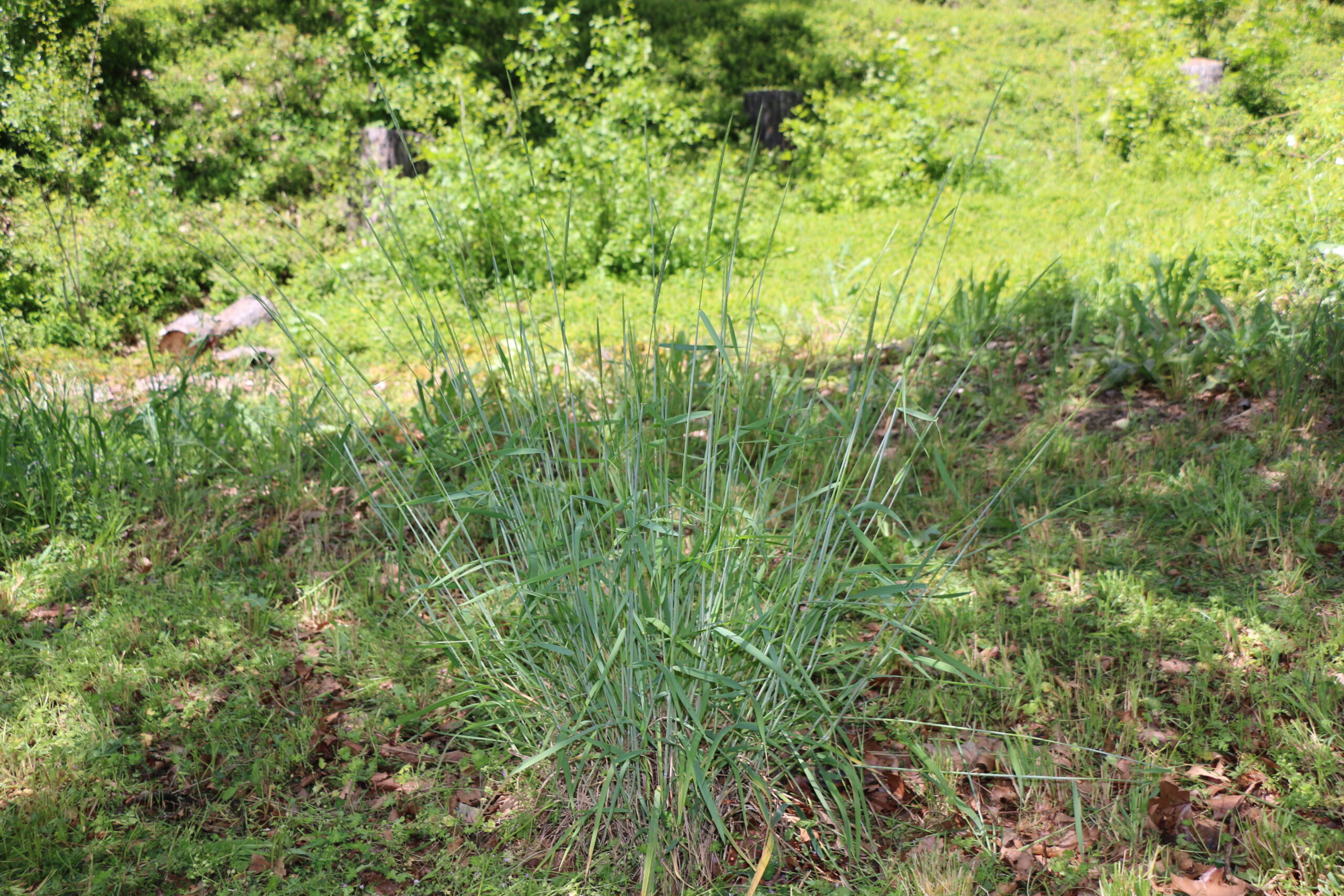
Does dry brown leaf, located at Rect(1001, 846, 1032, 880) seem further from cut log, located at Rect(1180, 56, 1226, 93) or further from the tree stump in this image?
cut log, located at Rect(1180, 56, 1226, 93)

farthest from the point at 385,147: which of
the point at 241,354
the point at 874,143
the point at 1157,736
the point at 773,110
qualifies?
the point at 1157,736

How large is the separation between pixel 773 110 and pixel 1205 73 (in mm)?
4287

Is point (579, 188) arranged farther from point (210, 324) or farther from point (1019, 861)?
point (1019, 861)

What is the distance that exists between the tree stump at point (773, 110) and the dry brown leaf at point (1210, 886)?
29.7 ft

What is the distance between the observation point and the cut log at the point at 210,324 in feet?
20.8

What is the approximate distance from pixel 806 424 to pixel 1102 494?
1.54 m

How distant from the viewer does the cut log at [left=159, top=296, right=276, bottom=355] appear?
634 centimetres

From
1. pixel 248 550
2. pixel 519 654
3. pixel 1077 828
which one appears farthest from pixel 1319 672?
pixel 248 550

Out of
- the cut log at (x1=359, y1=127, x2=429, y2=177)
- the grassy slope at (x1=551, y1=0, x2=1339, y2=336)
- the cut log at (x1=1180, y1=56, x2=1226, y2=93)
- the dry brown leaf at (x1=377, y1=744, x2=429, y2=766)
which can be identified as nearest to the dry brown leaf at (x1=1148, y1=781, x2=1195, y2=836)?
the grassy slope at (x1=551, y1=0, x2=1339, y2=336)

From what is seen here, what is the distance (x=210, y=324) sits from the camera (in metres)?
7.03

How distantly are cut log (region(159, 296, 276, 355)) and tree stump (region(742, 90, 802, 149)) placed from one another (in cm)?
563

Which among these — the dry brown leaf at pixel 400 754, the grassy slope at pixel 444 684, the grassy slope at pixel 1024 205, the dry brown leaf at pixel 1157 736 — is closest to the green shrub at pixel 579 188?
the grassy slope at pixel 1024 205

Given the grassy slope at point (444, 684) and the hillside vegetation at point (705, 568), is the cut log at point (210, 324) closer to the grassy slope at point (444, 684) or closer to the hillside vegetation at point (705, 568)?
the hillside vegetation at point (705, 568)

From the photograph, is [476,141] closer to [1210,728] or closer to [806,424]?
[806,424]
